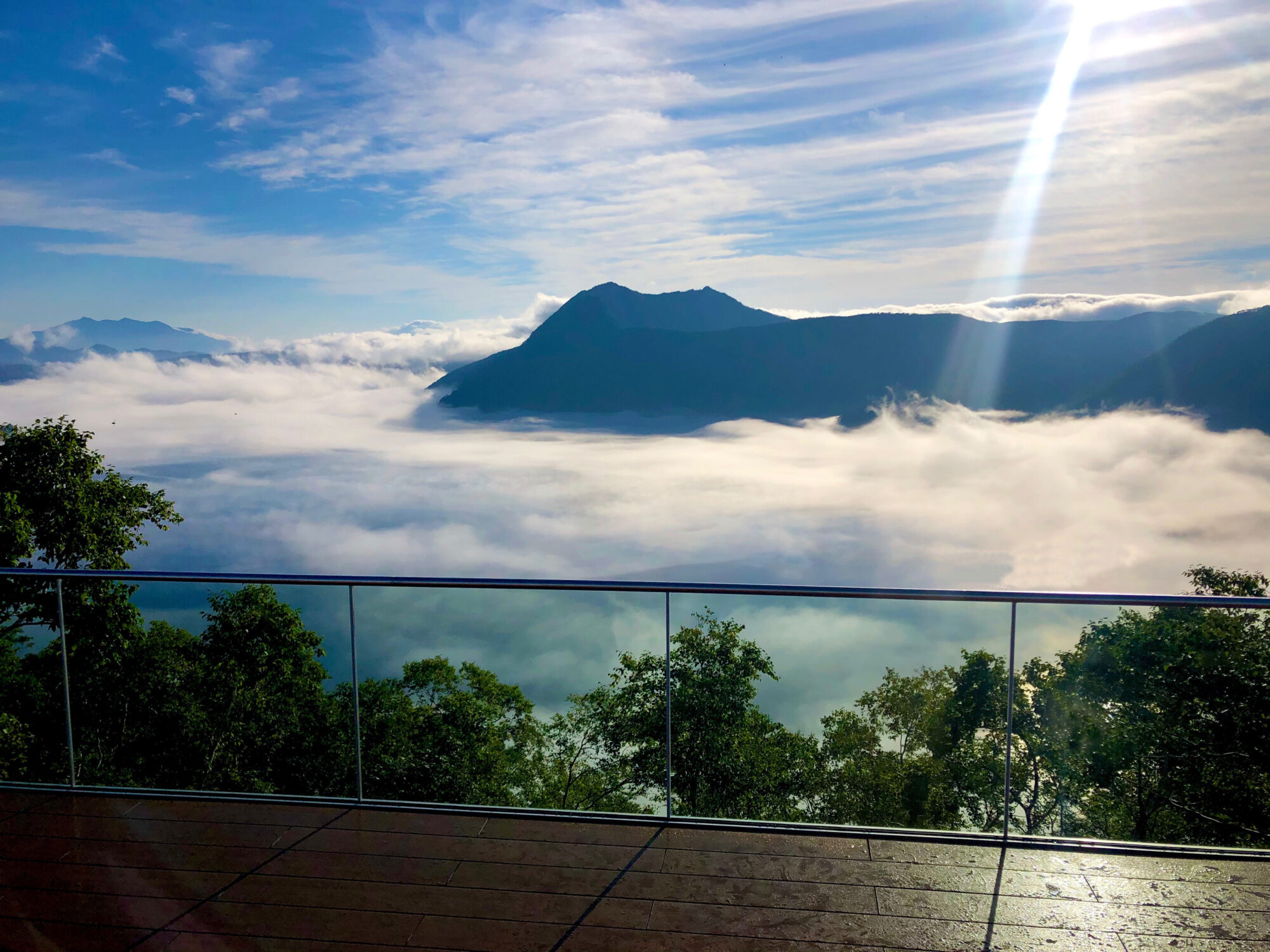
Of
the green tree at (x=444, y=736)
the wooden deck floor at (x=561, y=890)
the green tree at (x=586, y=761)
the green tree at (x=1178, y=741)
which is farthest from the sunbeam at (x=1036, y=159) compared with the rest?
the wooden deck floor at (x=561, y=890)

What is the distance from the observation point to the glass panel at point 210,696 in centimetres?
1442

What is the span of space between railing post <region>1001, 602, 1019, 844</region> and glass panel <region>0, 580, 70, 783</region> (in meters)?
18.3

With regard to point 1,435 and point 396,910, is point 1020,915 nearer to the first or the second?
point 396,910

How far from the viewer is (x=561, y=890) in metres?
2.48

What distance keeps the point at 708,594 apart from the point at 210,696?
21104 millimetres

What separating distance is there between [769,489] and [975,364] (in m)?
51.1

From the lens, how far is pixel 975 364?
173500 millimetres

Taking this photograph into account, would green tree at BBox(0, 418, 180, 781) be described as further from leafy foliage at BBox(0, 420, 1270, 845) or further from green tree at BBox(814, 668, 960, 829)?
green tree at BBox(814, 668, 960, 829)

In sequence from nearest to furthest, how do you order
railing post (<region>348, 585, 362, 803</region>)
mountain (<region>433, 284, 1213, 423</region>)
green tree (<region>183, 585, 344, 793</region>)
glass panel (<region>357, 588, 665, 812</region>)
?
railing post (<region>348, 585, 362, 803</region>) < glass panel (<region>357, 588, 665, 812</region>) < green tree (<region>183, 585, 344, 793</region>) < mountain (<region>433, 284, 1213, 423</region>)

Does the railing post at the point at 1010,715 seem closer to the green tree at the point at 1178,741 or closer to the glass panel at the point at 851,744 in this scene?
the glass panel at the point at 851,744

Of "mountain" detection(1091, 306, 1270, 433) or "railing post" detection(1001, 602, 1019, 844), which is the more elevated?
"mountain" detection(1091, 306, 1270, 433)

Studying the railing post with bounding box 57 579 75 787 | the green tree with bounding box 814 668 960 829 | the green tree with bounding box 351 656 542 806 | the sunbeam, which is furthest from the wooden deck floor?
the sunbeam

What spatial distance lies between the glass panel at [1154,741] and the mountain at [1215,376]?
15991cm

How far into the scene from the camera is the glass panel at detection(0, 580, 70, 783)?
1644 centimetres
